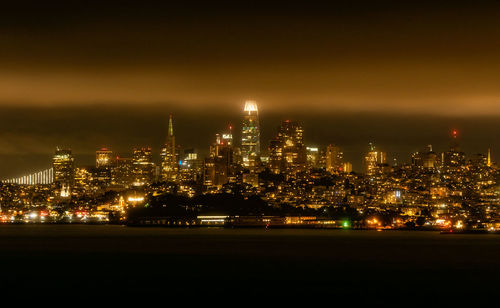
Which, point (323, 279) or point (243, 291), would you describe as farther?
point (323, 279)

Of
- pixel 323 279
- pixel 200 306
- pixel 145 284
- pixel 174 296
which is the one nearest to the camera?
pixel 200 306

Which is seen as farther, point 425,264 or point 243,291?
point 425,264

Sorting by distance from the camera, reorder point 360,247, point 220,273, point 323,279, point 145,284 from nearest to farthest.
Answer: point 145,284 → point 323,279 → point 220,273 → point 360,247

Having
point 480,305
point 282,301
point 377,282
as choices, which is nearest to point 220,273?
point 377,282

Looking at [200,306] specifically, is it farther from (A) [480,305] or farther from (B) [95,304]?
(A) [480,305]

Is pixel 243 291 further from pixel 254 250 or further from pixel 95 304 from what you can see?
pixel 254 250

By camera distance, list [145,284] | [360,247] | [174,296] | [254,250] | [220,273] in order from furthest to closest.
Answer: [360,247], [254,250], [220,273], [145,284], [174,296]

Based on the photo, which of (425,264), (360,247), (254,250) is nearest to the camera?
(425,264)

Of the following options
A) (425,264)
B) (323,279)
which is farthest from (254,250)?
(323,279)
